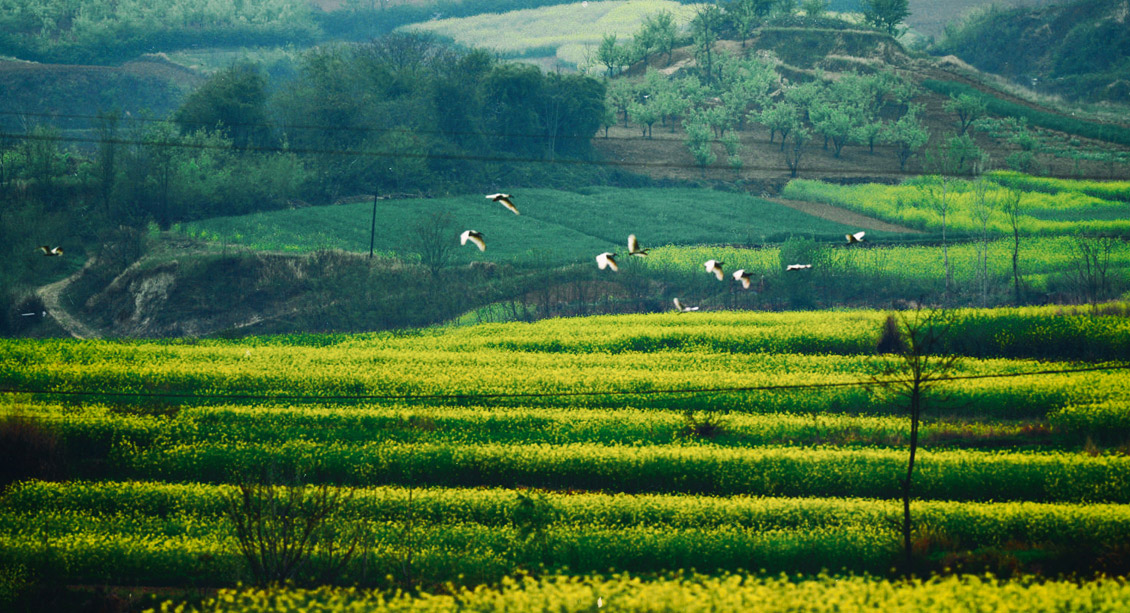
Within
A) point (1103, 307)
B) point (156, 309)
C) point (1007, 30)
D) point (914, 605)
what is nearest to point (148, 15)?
point (156, 309)

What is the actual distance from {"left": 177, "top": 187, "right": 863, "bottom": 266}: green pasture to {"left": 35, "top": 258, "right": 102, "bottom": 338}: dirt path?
10208 millimetres

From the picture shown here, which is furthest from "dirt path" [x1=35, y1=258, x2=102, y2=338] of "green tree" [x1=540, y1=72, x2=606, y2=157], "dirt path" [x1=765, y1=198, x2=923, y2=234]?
"dirt path" [x1=765, y1=198, x2=923, y2=234]

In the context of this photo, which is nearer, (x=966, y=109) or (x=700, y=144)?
(x=700, y=144)

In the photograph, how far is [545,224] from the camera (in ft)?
301

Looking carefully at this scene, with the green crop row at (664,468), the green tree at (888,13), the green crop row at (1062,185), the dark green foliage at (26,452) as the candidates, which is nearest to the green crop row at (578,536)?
the green crop row at (664,468)

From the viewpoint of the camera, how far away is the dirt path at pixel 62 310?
72.0 m

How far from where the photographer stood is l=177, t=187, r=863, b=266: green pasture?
8206 cm

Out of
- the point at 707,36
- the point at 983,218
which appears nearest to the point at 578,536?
the point at 983,218

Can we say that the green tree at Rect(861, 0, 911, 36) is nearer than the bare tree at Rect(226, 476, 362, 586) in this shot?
No

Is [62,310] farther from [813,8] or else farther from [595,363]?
[813,8]

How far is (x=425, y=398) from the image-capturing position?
144 ft

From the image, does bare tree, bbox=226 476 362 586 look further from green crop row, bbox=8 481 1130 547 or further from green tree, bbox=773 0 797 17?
green tree, bbox=773 0 797 17

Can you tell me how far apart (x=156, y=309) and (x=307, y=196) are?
24.8 metres

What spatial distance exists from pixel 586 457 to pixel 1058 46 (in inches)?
6293
